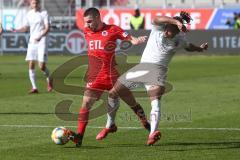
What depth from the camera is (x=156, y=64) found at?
12359 mm

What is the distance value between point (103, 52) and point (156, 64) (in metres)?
0.89

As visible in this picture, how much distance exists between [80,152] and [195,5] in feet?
121

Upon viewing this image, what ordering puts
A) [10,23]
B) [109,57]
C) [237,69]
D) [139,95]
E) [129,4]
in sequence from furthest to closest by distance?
1. [129,4]
2. [10,23]
3. [237,69]
4. [139,95]
5. [109,57]

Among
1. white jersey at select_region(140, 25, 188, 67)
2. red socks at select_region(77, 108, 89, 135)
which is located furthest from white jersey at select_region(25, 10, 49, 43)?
white jersey at select_region(140, 25, 188, 67)

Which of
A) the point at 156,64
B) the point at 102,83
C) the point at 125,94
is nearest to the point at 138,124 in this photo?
the point at 125,94

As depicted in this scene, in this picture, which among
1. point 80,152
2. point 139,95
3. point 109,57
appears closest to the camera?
point 80,152

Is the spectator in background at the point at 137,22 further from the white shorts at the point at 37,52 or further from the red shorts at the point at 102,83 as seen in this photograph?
the red shorts at the point at 102,83

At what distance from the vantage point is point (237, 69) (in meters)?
30.3

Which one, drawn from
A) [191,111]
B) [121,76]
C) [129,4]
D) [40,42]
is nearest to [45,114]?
[191,111]

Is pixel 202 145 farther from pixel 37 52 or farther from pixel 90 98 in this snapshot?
pixel 37 52

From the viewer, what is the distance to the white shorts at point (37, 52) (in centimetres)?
2205

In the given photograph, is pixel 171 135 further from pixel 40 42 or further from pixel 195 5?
pixel 195 5

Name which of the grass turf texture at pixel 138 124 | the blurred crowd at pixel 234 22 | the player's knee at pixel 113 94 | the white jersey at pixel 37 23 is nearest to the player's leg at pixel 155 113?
the grass turf texture at pixel 138 124

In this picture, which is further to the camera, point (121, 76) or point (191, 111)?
point (191, 111)
